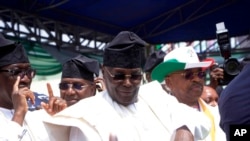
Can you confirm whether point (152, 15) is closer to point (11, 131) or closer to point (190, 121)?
point (190, 121)

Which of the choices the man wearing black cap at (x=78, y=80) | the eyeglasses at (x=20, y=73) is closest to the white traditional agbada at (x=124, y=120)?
the eyeglasses at (x=20, y=73)

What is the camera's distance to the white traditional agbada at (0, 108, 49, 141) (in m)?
2.23

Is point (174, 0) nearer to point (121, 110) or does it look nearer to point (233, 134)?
point (121, 110)

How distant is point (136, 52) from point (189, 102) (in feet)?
2.84

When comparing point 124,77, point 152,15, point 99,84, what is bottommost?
point 99,84

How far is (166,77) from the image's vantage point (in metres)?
3.16

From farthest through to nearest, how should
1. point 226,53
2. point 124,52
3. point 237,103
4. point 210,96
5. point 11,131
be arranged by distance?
point 210,96
point 226,53
point 124,52
point 11,131
point 237,103

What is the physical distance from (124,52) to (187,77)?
2.70ft

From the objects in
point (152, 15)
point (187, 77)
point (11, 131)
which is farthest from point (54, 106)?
point (152, 15)

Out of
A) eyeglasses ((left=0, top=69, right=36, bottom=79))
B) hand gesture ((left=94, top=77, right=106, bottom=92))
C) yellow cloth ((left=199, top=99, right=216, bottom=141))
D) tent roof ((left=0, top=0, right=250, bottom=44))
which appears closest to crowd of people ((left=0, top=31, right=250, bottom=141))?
eyeglasses ((left=0, top=69, right=36, bottom=79))

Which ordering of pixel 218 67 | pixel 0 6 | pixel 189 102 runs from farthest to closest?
pixel 0 6 → pixel 218 67 → pixel 189 102

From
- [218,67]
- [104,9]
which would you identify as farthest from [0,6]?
[218,67]

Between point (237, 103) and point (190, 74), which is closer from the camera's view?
point (237, 103)

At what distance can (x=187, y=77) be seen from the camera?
3.05 m
